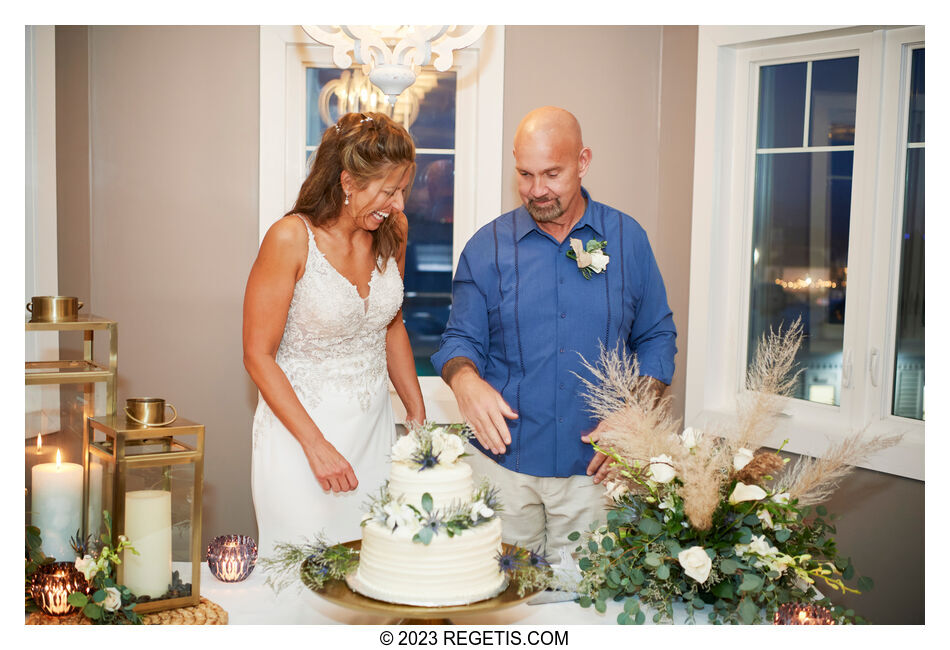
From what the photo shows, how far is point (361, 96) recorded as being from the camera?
3.19 metres

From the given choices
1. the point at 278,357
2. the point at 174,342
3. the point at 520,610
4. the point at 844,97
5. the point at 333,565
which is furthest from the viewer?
the point at 174,342

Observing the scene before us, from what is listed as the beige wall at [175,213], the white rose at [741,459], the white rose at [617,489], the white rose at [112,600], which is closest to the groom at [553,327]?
the white rose at [617,489]

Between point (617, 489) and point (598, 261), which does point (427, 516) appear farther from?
point (598, 261)

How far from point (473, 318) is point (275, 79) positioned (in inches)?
53.5

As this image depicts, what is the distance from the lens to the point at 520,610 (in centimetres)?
163

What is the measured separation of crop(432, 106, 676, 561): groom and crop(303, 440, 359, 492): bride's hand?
1.40 ft

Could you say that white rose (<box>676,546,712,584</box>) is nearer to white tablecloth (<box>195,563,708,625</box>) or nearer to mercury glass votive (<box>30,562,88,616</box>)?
white tablecloth (<box>195,563,708,625</box>)

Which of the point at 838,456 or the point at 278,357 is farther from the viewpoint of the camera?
the point at 278,357

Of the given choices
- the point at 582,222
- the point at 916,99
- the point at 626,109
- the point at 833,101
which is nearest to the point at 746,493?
the point at 582,222

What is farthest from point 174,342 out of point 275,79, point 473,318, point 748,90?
point 748,90

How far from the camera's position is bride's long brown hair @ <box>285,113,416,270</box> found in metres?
2.08

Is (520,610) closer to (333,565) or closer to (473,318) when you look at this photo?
(333,565)

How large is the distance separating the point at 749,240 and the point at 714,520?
1.72m

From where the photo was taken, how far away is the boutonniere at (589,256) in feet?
7.44
